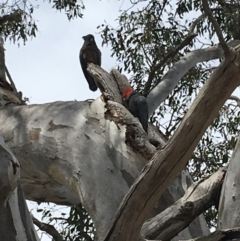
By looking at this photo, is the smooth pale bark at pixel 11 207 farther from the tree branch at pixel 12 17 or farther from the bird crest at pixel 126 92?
the tree branch at pixel 12 17

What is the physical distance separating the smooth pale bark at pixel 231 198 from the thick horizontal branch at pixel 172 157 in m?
0.37

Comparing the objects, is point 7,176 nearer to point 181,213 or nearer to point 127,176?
point 181,213

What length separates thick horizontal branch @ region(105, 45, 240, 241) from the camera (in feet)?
4.44

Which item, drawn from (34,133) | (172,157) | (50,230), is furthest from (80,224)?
(172,157)

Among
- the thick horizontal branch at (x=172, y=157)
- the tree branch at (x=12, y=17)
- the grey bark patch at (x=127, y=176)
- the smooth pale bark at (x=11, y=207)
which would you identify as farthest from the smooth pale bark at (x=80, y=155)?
the tree branch at (x=12, y=17)

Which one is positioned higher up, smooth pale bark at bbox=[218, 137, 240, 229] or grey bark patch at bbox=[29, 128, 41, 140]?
grey bark patch at bbox=[29, 128, 41, 140]

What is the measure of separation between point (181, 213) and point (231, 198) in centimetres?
16

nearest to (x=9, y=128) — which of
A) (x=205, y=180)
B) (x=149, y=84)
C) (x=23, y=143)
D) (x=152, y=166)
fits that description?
(x=23, y=143)

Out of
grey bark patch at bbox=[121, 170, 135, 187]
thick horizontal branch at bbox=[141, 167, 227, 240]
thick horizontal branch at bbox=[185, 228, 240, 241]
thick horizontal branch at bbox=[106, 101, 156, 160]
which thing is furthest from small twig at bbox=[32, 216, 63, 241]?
thick horizontal branch at bbox=[185, 228, 240, 241]

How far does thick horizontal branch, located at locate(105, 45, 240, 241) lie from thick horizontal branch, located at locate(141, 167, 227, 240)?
33cm

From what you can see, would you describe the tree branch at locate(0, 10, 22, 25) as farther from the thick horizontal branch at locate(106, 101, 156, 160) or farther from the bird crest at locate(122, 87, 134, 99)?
the thick horizontal branch at locate(106, 101, 156, 160)

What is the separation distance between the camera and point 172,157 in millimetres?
1377

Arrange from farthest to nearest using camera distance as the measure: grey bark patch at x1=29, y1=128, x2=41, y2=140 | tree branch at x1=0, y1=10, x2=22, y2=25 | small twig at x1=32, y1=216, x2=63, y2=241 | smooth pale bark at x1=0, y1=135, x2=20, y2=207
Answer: tree branch at x1=0, y1=10, x2=22, y2=25 < small twig at x1=32, y1=216, x2=63, y2=241 < grey bark patch at x1=29, y1=128, x2=41, y2=140 < smooth pale bark at x1=0, y1=135, x2=20, y2=207

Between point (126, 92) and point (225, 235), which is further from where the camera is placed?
point (126, 92)
